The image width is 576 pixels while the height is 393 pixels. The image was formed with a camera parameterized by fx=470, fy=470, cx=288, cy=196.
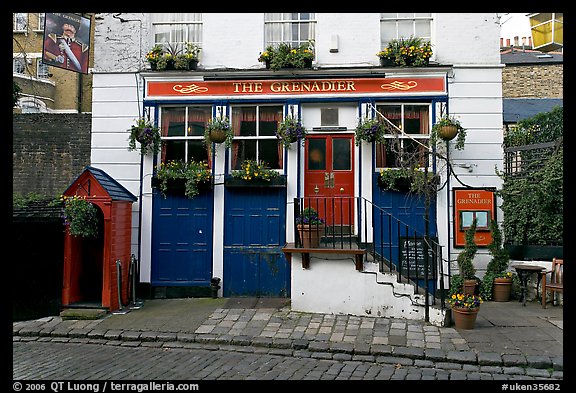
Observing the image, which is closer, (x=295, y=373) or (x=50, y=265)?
(x=295, y=373)

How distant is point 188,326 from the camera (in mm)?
7707

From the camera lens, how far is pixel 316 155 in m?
10.0

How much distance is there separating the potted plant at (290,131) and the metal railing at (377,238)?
1243 millimetres

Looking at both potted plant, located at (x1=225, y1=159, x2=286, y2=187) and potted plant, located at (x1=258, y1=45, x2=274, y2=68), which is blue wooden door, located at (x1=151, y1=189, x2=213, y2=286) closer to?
potted plant, located at (x1=225, y1=159, x2=286, y2=187)

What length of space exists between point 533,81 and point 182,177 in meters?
15.9

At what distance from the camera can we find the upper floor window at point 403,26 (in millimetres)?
10133

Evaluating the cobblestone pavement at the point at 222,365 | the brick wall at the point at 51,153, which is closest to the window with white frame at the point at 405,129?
the cobblestone pavement at the point at 222,365

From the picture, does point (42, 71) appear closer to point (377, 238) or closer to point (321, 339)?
point (377, 238)

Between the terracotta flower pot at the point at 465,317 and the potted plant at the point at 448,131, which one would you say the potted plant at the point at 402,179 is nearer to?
the potted plant at the point at 448,131

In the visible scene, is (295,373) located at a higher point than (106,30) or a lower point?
lower

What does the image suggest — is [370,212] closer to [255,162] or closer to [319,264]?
[319,264]

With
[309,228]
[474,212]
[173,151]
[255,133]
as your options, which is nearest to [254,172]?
[255,133]

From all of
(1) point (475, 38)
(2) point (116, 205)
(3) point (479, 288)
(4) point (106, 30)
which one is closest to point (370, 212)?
(3) point (479, 288)
